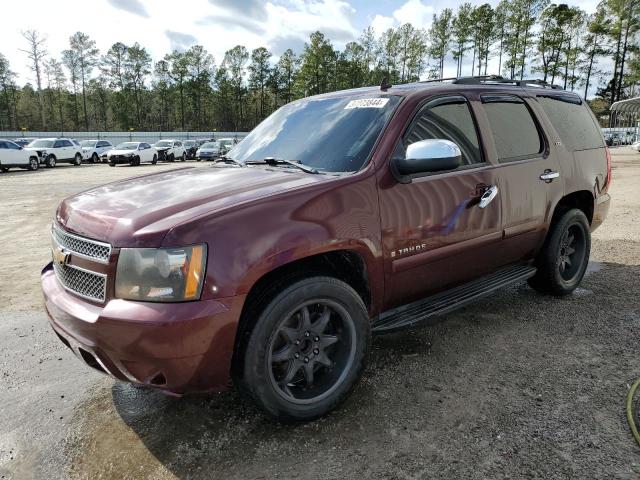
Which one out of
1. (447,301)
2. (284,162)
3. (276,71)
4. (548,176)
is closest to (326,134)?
(284,162)

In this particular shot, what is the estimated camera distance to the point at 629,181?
14797 millimetres

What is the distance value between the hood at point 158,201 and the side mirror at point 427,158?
19.0 inches

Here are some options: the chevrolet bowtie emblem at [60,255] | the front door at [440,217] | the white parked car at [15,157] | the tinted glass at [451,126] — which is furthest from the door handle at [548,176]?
the white parked car at [15,157]

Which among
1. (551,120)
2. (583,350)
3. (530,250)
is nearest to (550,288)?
(530,250)

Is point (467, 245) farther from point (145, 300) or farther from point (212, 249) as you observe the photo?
point (145, 300)

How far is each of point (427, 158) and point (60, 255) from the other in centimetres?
216

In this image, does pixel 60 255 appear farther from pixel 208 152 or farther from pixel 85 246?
pixel 208 152

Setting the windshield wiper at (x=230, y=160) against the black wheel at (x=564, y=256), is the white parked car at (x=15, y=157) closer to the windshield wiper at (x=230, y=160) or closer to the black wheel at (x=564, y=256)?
the windshield wiper at (x=230, y=160)

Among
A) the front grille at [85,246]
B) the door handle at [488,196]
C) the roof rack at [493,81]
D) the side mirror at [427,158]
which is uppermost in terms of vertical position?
the roof rack at [493,81]

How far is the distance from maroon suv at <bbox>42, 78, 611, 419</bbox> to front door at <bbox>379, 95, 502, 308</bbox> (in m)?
0.01

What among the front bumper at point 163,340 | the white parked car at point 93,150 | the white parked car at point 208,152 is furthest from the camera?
the white parked car at point 208,152

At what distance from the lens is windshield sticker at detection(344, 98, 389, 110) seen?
3141 mm

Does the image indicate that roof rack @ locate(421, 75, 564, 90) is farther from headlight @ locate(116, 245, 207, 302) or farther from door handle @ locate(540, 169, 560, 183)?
headlight @ locate(116, 245, 207, 302)

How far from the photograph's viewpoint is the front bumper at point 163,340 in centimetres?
205
